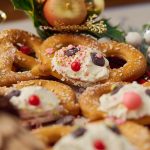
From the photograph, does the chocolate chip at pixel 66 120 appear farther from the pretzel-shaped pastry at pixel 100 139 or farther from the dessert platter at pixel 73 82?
the pretzel-shaped pastry at pixel 100 139

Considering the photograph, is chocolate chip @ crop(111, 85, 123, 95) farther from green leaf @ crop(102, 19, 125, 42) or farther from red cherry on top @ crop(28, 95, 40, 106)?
green leaf @ crop(102, 19, 125, 42)

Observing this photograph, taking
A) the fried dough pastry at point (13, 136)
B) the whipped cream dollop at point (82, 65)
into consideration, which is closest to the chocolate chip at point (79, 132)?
the fried dough pastry at point (13, 136)

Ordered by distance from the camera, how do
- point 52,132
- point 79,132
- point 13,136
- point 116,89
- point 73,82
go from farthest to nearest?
point 73,82 < point 116,89 < point 52,132 < point 79,132 < point 13,136

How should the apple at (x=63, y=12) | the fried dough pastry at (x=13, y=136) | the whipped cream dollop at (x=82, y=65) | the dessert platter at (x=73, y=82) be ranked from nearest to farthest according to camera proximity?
the fried dough pastry at (x=13, y=136) < the dessert platter at (x=73, y=82) < the whipped cream dollop at (x=82, y=65) < the apple at (x=63, y=12)

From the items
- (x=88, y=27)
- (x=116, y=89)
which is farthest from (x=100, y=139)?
(x=88, y=27)

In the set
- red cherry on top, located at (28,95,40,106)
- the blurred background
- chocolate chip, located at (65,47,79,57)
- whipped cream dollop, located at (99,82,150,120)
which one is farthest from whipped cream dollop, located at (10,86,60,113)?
the blurred background

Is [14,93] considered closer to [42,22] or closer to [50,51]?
[50,51]

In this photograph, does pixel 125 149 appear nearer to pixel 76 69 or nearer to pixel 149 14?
pixel 76 69
